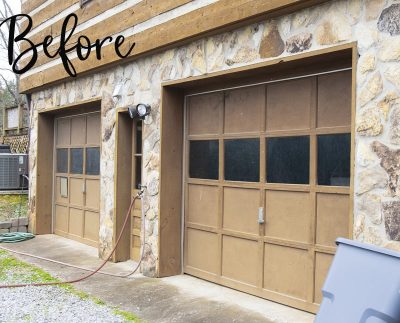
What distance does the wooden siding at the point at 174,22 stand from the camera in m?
4.76

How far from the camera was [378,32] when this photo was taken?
386cm

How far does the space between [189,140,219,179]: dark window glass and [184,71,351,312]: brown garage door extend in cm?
1

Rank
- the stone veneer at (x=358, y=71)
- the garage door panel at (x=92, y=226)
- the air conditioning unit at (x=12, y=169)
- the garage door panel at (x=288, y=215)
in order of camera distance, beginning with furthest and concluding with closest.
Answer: the air conditioning unit at (x=12, y=169), the garage door panel at (x=92, y=226), the garage door panel at (x=288, y=215), the stone veneer at (x=358, y=71)

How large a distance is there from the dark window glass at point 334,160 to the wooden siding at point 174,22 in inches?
50.6

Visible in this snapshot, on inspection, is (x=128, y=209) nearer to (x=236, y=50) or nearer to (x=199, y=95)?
(x=199, y=95)

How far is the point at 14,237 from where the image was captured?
9.07 meters

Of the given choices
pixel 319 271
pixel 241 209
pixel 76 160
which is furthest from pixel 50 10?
pixel 319 271

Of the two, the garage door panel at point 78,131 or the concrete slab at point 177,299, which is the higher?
the garage door panel at point 78,131

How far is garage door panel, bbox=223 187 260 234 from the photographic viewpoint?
546 cm

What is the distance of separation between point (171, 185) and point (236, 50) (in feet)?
6.61

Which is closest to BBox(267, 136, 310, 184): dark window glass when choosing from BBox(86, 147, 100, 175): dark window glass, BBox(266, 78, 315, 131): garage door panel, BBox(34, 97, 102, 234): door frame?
BBox(266, 78, 315, 131): garage door panel

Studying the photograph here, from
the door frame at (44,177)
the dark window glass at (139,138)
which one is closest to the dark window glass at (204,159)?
the dark window glass at (139,138)

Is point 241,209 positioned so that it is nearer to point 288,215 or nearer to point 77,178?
point 288,215

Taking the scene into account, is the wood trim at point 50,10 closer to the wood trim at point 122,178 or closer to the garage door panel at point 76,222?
the wood trim at point 122,178
